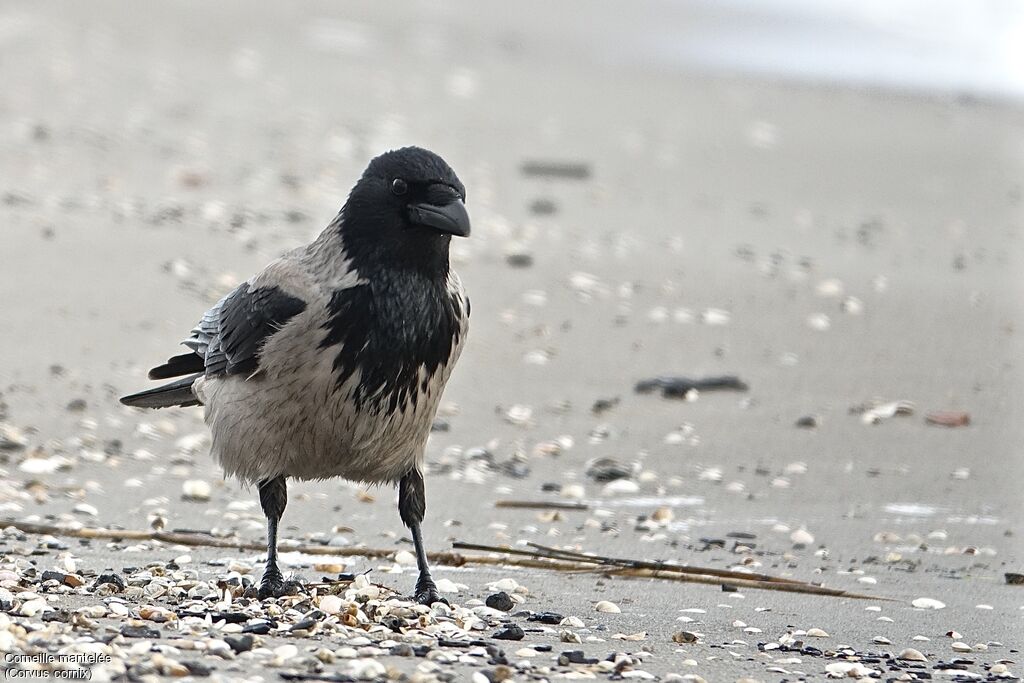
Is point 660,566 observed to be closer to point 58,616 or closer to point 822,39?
point 58,616

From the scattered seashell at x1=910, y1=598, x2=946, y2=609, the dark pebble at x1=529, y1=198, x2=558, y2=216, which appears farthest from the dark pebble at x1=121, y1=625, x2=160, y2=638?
the dark pebble at x1=529, y1=198, x2=558, y2=216

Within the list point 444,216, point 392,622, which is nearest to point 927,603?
point 392,622

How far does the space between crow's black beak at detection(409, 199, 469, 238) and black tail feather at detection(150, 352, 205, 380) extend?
1.30 m

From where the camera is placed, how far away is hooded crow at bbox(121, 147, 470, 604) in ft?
17.6

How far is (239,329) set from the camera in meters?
5.72

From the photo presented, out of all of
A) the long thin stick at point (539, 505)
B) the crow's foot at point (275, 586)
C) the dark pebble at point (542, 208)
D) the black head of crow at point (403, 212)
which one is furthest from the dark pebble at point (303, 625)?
the dark pebble at point (542, 208)

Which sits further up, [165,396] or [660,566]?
[165,396]

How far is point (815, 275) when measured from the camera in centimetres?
1047

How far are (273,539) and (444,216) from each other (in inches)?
50.0

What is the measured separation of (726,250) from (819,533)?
4517 mm

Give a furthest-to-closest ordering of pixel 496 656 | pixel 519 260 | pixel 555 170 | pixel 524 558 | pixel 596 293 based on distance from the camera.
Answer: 1. pixel 555 170
2. pixel 519 260
3. pixel 596 293
4. pixel 524 558
5. pixel 496 656

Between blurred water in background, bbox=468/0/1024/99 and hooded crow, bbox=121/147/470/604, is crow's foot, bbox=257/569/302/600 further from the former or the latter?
blurred water in background, bbox=468/0/1024/99

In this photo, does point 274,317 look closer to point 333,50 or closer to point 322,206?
point 322,206

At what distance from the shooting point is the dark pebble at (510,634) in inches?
191
